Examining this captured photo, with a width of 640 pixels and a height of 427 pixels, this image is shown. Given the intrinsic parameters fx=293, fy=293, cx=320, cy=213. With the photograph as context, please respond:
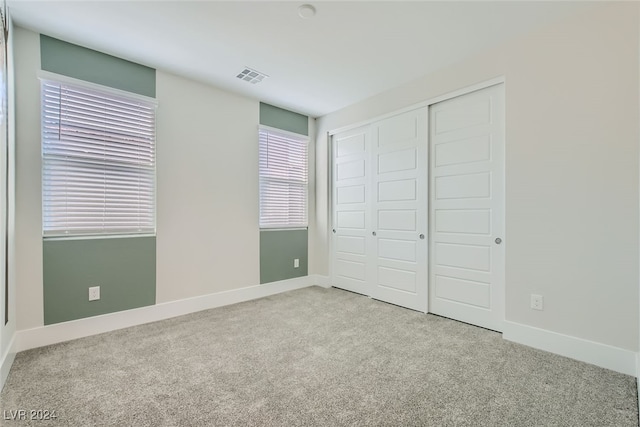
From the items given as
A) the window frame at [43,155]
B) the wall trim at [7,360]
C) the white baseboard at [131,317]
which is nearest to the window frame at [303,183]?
the white baseboard at [131,317]

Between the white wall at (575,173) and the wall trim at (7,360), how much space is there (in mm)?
3903

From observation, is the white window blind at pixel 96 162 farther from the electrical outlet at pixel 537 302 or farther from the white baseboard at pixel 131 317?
the electrical outlet at pixel 537 302

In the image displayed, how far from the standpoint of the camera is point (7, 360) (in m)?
2.07

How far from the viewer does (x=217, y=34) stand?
2578 mm

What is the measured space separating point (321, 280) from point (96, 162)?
3263 mm

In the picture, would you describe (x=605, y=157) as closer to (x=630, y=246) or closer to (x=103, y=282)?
(x=630, y=246)

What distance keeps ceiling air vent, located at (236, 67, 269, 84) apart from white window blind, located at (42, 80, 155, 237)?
1.03 meters

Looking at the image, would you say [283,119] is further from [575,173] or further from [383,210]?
[575,173]

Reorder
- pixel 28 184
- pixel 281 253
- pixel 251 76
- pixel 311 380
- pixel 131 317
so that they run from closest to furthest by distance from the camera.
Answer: pixel 311 380 → pixel 28 184 → pixel 131 317 → pixel 251 76 → pixel 281 253

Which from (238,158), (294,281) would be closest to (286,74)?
(238,158)

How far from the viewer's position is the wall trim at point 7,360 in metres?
1.91

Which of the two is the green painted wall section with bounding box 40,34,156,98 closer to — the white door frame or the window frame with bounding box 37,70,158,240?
the window frame with bounding box 37,70,158,240

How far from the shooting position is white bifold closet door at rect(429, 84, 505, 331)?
9.38ft

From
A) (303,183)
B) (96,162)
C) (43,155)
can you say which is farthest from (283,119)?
(43,155)
